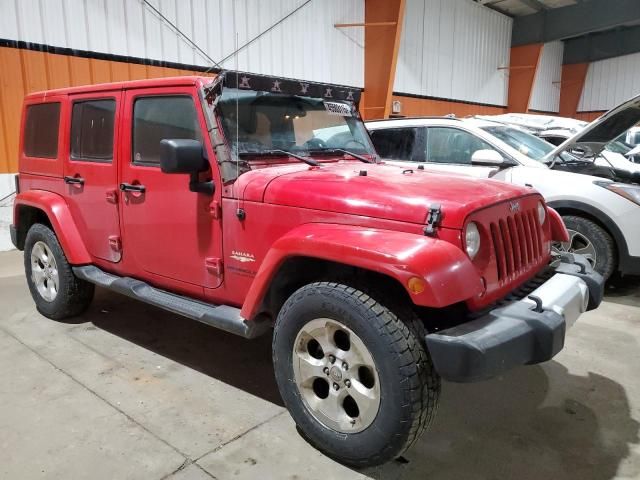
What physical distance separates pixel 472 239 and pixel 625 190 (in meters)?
3.20

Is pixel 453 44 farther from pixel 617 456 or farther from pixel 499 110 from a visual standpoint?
pixel 617 456

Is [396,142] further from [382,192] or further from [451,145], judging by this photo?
[382,192]

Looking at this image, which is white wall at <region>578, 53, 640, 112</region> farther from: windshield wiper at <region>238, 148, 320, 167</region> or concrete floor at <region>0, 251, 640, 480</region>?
windshield wiper at <region>238, 148, 320, 167</region>

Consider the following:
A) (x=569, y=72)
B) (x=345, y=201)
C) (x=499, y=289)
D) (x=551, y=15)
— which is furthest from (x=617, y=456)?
(x=569, y=72)

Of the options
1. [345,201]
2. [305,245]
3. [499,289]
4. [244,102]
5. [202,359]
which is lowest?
[202,359]

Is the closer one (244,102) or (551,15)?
(244,102)

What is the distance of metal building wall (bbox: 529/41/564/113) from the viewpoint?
21.9m

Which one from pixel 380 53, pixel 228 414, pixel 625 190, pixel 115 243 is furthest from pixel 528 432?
pixel 380 53

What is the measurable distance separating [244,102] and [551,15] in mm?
19259

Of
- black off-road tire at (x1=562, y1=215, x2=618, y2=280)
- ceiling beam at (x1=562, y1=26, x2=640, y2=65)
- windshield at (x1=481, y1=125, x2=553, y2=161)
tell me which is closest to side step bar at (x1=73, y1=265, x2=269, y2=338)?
black off-road tire at (x1=562, y1=215, x2=618, y2=280)

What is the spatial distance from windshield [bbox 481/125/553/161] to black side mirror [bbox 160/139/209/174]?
3.92m

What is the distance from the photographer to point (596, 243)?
468 cm

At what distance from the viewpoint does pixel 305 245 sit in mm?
2252

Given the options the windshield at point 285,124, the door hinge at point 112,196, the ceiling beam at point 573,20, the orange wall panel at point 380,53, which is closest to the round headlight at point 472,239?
the windshield at point 285,124
